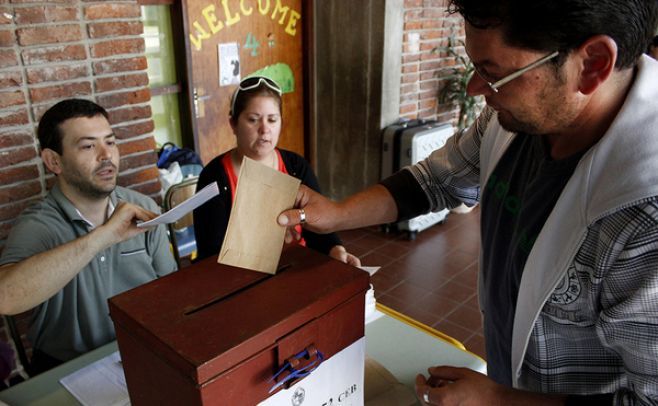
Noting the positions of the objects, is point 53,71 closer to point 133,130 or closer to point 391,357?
point 133,130

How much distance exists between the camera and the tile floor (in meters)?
2.85

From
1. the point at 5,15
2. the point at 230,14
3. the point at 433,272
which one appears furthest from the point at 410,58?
the point at 5,15

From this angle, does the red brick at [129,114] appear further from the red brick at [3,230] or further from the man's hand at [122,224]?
the man's hand at [122,224]

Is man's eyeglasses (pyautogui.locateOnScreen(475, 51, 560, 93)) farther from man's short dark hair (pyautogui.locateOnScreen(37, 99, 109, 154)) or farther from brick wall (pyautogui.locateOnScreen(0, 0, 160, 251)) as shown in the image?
brick wall (pyautogui.locateOnScreen(0, 0, 160, 251))

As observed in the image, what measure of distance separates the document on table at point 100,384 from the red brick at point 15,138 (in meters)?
1.14

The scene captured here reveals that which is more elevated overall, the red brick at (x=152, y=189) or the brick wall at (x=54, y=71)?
the brick wall at (x=54, y=71)

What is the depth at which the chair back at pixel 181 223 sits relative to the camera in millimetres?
1876

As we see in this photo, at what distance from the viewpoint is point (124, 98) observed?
220 cm

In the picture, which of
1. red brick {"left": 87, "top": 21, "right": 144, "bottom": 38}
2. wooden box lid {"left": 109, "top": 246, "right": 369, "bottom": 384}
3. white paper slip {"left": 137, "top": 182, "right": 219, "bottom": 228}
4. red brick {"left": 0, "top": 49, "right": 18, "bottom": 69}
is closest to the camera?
wooden box lid {"left": 109, "top": 246, "right": 369, "bottom": 384}

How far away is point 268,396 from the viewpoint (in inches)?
27.5

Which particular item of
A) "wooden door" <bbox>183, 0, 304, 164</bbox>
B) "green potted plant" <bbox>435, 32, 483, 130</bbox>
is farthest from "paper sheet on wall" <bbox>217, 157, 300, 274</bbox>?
"green potted plant" <bbox>435, 32, 483, 130</bbox>

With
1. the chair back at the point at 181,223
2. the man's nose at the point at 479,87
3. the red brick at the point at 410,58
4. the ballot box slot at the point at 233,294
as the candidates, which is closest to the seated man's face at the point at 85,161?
the chair back at the point at 181,223

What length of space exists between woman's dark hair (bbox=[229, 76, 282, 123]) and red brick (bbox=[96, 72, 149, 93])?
607 millimetres

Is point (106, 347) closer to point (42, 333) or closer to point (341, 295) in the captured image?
point (42, 333)
